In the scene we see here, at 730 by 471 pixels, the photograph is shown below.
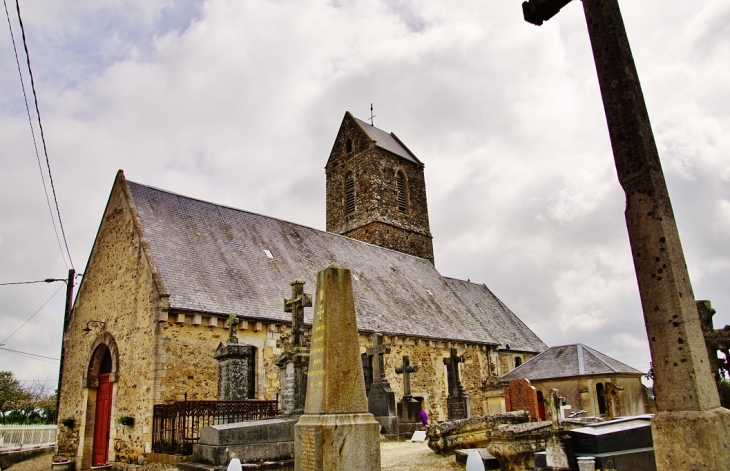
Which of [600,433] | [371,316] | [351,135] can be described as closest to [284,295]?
[371,316]

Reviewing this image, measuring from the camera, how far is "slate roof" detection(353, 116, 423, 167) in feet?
102

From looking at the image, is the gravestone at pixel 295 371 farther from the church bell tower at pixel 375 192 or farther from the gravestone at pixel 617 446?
the church bell tower at pixel 375 192

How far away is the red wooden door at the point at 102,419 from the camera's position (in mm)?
14826

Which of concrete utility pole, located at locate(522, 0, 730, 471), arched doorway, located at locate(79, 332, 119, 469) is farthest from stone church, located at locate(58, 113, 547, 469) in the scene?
concrete utility pole, located at locate(522, 0, 730, 471)

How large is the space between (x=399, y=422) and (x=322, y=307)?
34.5ft

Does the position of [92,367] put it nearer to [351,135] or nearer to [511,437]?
[511,437]

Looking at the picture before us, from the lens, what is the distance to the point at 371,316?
18734mm

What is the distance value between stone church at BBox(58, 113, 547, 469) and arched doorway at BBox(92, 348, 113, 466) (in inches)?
1.6

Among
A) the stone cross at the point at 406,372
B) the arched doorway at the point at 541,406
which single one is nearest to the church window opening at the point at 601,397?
the arched doorway at the point at 541,406

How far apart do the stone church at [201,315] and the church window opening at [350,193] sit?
5079mm

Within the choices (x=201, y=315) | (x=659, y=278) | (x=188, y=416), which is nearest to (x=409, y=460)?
(x=188, y=416)

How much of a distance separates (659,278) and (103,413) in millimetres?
15904

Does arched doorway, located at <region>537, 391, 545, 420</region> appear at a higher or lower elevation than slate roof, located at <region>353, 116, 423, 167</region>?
lower

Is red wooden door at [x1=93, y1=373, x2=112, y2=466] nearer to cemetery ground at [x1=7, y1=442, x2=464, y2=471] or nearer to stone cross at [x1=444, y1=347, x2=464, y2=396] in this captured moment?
cemetery ground at [x1=7, y1=442, x2=464, y2=471]
